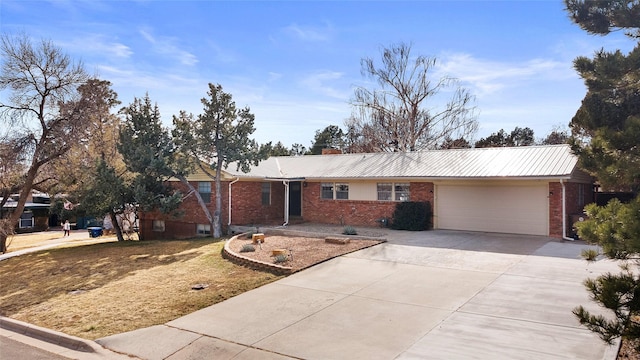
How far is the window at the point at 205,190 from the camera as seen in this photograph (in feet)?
64.2

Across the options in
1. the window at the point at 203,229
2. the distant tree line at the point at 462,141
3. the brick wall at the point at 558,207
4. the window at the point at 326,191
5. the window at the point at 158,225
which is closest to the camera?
the brick wall at the point at 558,207

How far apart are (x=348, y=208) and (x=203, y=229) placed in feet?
23.3

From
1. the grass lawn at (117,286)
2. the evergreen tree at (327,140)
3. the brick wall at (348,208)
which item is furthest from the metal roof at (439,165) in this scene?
the evergreen tree at (327,140)

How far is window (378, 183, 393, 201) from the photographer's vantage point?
18.2 meters

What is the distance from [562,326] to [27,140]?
21.3 m

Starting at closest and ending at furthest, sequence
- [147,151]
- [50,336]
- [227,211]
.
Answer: [50,336] < [147,151] < [227,211]

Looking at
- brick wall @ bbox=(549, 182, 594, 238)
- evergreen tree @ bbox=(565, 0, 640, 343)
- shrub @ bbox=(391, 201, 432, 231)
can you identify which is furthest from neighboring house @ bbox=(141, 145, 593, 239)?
evergreen tree @ bbox=(565, 0, 640, 343)

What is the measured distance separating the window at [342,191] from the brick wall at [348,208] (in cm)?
21

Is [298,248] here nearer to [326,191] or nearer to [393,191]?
[393,191]

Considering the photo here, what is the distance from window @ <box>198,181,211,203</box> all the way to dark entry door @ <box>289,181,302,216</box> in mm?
4135

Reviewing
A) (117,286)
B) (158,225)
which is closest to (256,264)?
(117,286)

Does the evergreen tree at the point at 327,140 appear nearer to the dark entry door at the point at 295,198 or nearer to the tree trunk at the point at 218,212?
the dark entry door at the point at 295,198

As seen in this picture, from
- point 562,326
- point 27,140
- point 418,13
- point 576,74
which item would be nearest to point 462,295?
point 562,326

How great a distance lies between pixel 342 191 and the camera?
19500mm
